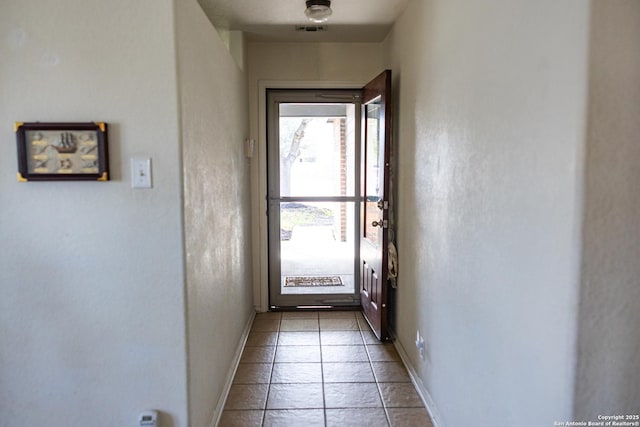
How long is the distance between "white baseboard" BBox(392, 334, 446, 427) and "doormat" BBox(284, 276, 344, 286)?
123cm

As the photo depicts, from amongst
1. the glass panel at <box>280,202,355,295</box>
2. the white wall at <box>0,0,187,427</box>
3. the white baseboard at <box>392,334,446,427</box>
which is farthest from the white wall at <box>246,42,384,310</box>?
the white wall at <box>0,0,187,427</box>

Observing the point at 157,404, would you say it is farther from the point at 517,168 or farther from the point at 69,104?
the point at 517,168

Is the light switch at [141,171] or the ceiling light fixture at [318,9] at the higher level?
the ceiling light fixture at [318,9]

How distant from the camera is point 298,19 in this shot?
328 centimetres

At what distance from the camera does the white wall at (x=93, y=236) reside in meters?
1.70

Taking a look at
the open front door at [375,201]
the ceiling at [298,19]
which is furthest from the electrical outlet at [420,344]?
the ceiling at [298,19]

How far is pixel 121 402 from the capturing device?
182cm

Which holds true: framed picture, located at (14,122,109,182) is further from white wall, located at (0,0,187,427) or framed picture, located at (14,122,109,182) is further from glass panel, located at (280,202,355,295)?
glass panel, located at (280,202,355,295)

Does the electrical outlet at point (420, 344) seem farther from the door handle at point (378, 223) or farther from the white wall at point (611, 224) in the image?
the white wall at point (611, 224)

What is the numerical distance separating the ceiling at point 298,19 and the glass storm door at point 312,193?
0.50 m

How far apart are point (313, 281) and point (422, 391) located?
195 centimetres

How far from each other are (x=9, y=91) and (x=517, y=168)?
1.86 meters

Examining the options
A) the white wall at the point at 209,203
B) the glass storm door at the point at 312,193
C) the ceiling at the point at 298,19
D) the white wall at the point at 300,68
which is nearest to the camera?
the white wall at the point at 209,203

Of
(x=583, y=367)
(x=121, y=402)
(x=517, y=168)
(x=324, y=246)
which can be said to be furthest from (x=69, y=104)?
(x=324, y=246)
